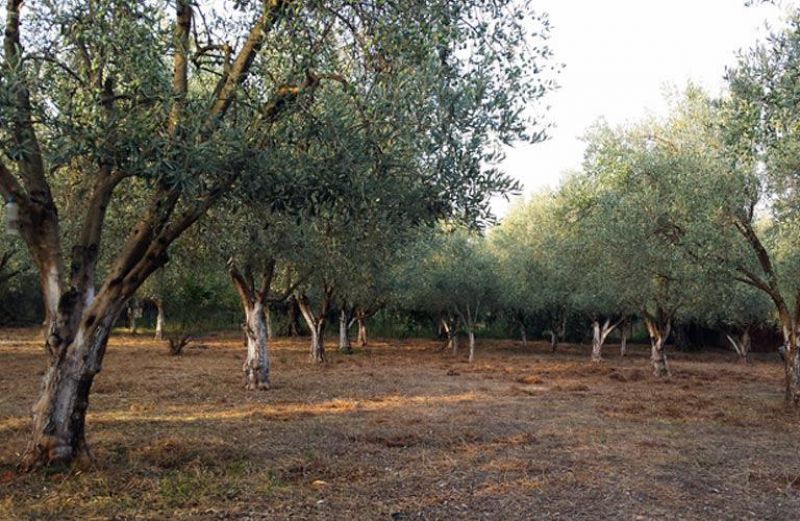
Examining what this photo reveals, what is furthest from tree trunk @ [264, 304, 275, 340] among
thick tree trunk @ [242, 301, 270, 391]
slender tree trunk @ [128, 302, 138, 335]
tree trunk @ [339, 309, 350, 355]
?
slender tree trunk @ [128, 302, 138, 335]

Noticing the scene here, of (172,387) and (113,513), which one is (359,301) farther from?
(113,513)

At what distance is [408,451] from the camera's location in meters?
11.8

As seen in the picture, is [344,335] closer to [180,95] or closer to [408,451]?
[408,451]

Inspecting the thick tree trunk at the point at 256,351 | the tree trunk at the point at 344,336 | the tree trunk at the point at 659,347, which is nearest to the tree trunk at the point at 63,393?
the thick tree trunk at the point at 256,351

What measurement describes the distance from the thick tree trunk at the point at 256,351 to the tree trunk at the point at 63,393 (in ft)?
38.5

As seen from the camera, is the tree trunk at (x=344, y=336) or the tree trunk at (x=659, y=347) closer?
the tree trunk at (x=659, y=347)

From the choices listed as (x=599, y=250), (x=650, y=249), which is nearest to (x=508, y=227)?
(x=599, y=250)

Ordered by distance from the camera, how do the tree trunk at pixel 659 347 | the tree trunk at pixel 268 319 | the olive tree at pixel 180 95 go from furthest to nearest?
the tree trunk at pixel 659 347 → the tree trunk at pixel 268 319 → the olive tree at pixel 180 95

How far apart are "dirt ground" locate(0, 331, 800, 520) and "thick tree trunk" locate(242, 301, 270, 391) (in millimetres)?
408

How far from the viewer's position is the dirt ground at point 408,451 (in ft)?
27.0

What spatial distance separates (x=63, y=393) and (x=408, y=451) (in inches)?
222

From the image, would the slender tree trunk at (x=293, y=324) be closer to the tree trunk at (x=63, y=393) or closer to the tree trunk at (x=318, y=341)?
the tree trunk at (x=318, y=341)

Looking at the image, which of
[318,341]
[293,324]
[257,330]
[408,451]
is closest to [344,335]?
[318,341]

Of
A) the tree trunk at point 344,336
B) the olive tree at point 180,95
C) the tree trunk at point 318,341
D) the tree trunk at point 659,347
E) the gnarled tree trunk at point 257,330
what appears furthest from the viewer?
the tree trunk at point 344,336
